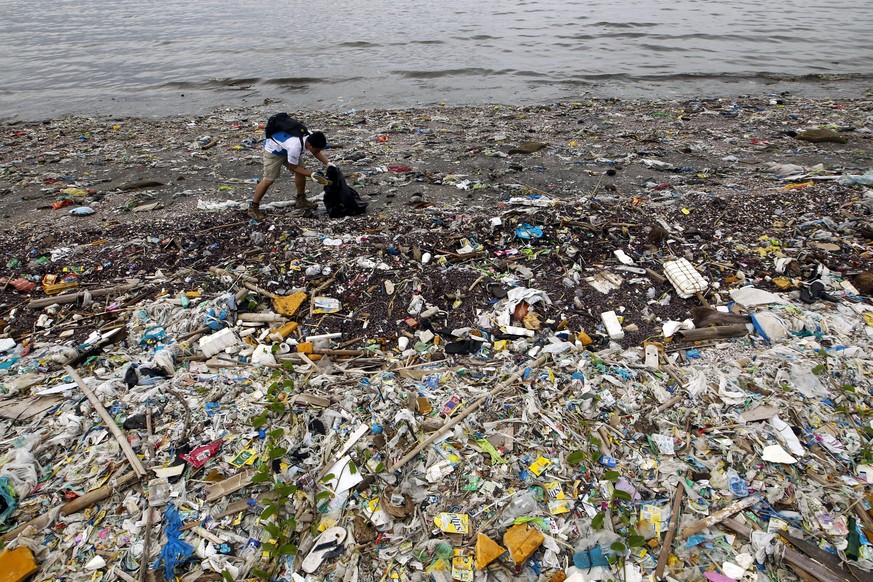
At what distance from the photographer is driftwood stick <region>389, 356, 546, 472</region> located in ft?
9.97

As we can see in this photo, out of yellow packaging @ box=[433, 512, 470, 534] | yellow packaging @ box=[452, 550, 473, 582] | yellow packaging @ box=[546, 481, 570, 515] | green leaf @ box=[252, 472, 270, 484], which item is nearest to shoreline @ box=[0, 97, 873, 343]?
yellow packaging @ box=[546, 481, 570, 515]

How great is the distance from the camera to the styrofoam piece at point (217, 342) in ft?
13.0

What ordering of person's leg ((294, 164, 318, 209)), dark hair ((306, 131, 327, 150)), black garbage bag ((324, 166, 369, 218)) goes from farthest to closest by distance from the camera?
person's leg ((294, 164, 318, 209)) < black garbage bag ((324, 166, 369, 218)) < dark hair ((306, 131, 327, 150))

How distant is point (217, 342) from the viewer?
4.01 meters

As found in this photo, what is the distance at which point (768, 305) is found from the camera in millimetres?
4273

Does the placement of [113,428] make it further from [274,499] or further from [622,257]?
[622,257]

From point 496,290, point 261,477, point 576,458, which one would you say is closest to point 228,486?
point 261,477

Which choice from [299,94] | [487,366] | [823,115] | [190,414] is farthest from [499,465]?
[299,94]

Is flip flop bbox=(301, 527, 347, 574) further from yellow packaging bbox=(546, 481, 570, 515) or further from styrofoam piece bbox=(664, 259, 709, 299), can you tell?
styrofoam piece bbox=(664, 259, 709, 299)

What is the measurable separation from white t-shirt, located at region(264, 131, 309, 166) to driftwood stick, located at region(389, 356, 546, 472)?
4.32 meters

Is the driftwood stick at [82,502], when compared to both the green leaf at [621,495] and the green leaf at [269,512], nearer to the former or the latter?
the green leaf at [269,512]

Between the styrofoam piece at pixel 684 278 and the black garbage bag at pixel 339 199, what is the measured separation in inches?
156

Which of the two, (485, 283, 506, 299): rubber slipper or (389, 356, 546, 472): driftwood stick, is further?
(485, 283, 506, 299): rubber slipper

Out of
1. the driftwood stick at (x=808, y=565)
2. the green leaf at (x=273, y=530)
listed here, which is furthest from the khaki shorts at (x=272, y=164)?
the driftwood stick at (x=808, y=565)
